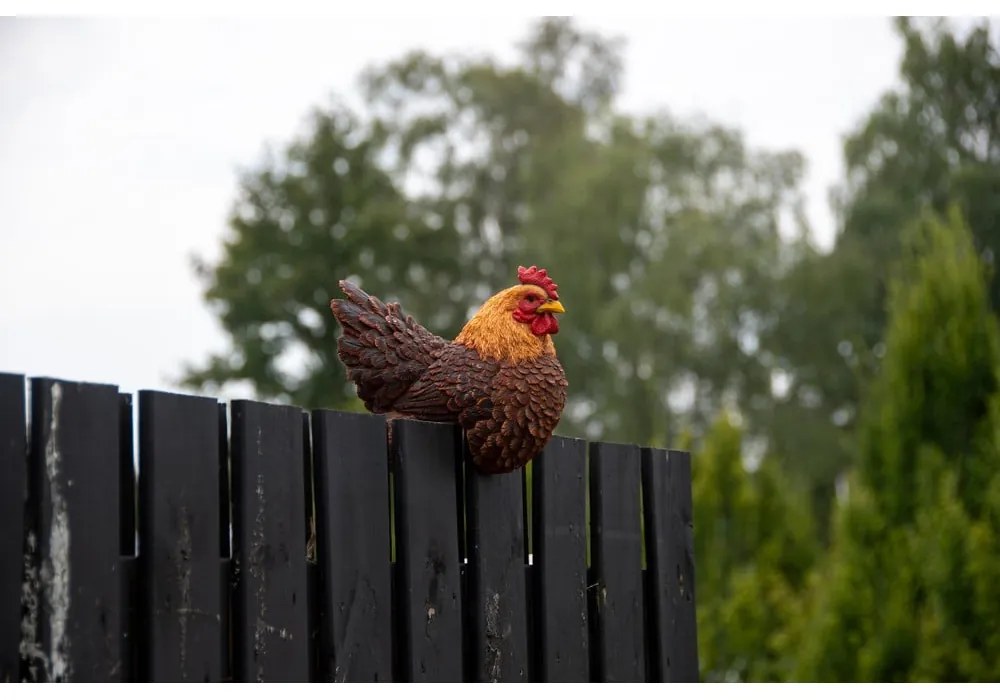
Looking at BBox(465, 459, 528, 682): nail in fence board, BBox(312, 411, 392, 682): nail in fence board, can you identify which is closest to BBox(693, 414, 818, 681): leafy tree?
BBox(465, 459, 528, 682): nail in fence board

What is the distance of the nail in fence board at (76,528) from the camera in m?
2.23

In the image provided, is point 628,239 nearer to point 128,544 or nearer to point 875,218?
point 875,218

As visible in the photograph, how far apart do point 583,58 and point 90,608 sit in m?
20.4

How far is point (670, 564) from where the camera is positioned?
12.3 feet

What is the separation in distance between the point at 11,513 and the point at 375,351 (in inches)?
46.1

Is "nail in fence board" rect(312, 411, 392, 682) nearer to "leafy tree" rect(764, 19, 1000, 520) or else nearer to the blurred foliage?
the blurred foliage

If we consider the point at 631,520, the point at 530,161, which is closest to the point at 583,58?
the point at 530,161

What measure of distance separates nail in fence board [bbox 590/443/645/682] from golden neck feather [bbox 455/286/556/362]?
447mm

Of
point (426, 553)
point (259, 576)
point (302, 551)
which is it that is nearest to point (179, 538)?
Result: point (259, 576)

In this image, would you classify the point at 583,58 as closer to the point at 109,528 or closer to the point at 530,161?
the point at 530,161

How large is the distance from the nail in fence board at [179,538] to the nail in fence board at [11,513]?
253mm

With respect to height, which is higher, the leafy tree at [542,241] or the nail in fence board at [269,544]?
the leafy tree at [542,241]

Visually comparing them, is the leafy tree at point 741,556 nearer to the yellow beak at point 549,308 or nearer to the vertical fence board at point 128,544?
the yellow beak at point 549,308

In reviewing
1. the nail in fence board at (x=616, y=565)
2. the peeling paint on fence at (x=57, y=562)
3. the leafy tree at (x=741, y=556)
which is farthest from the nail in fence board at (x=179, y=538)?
the leafy tree at (x=741, y=556)
